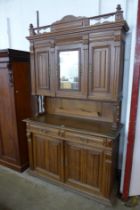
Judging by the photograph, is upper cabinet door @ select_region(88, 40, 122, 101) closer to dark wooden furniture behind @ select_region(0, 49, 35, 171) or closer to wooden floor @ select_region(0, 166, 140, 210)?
dark wooden furniture behind @ select_region(0, 49, 35, 171)

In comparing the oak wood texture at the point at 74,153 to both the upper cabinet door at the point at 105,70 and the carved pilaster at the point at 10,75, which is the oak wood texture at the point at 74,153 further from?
the carved pilaster at the point at 10,75

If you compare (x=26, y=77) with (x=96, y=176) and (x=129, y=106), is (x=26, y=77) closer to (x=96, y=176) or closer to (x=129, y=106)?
(x=129, y=106)

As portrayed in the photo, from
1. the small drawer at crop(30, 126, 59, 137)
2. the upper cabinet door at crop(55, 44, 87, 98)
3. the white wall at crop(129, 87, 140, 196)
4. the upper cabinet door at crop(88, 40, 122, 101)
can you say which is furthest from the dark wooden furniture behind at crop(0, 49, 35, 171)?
the white wall at crop(129, 87, 140, 196)

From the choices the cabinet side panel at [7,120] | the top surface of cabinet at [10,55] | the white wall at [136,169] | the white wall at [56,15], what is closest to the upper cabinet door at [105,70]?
the white wall at [56,15]

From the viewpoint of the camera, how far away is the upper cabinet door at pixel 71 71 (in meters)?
1.91

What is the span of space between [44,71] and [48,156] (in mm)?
1149

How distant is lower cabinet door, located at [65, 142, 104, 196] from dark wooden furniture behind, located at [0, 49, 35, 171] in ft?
2.77

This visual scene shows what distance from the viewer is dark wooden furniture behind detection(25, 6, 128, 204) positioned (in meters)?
1.74

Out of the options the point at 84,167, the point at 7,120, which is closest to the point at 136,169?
the point at 84,167

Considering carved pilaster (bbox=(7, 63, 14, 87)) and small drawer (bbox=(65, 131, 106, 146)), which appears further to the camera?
carved pilaster (bbox=(7, 63, 14, 87))

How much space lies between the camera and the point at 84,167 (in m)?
1.94

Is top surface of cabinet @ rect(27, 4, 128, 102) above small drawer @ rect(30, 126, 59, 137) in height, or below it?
above

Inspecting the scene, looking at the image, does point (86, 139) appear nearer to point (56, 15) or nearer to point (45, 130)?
point (45, 130)

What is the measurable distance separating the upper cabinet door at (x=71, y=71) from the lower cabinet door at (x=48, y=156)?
64cm
